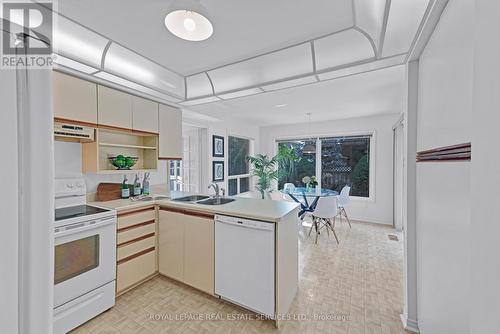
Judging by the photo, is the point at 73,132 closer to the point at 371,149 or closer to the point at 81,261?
the point at 81,261

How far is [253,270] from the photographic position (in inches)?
68.9

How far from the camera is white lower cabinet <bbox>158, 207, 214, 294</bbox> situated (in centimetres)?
203

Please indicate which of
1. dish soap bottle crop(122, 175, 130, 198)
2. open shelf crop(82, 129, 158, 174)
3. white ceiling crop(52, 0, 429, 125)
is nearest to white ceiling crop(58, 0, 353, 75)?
white ceiling crop(52, 0, 429, 125)

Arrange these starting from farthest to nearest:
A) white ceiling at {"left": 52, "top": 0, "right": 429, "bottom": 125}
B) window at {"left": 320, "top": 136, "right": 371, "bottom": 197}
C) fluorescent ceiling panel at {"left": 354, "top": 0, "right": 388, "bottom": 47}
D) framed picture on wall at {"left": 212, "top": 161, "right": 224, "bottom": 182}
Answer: window at {"left": 320, "top": 136, "right": 371, "bottom": 197} → framed picture on wall at {"left": 212, "top": 161, "right": 224, "bottom": 182} → white ceiling at {"left": 52, "top": 0, "right": 429, "bottom": 125} → fluorescent ceiling panel at {"left": 354, "top": 0, "right": 388, "bottom": 47}

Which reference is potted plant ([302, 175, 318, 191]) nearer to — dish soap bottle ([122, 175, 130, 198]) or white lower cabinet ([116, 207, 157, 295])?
white lower cabinet ([116, 207, 157, 295])

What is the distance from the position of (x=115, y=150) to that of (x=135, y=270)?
1.50m

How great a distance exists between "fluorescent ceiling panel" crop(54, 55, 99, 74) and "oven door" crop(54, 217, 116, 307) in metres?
1.40

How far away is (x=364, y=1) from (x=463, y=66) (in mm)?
829

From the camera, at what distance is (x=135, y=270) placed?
218cm

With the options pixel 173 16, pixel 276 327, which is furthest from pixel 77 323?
pixel 173 16

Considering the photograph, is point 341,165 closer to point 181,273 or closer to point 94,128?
point 181,273

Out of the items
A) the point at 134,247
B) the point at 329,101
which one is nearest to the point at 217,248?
the point at 134,247

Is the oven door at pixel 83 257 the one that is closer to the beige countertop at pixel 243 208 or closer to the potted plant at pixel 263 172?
the beige countertop at pixel 243 208

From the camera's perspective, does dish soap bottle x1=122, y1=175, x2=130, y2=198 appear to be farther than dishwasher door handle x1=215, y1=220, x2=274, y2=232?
Yes
